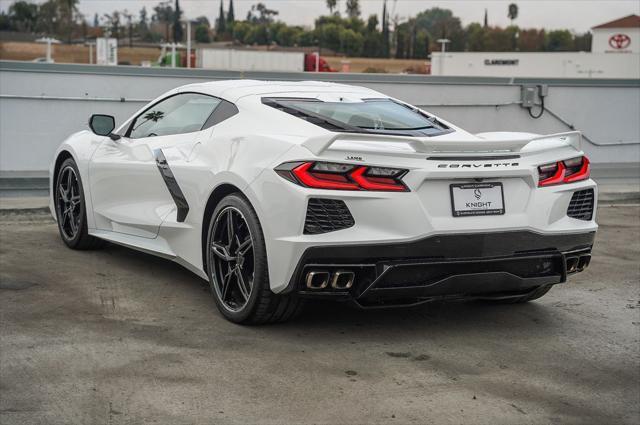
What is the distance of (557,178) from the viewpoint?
5387 millimetres

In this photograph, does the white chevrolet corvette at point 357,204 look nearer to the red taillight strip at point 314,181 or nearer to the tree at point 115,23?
the red taillight strip at point 314,181

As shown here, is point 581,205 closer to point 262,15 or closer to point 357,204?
point 357,204

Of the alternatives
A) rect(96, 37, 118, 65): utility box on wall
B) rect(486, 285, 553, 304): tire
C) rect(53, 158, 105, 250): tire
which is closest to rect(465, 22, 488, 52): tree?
rect(96, 37, 118, 65): utility box on wall

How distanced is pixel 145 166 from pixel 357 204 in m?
2.13

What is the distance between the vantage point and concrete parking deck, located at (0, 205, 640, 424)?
409 centimetres

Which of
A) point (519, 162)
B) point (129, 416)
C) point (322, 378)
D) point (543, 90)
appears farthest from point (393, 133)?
point (543, 90)

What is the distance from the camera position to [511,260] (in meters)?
5.14

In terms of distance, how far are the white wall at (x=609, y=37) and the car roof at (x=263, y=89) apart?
357 ft

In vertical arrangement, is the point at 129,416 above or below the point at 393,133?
below

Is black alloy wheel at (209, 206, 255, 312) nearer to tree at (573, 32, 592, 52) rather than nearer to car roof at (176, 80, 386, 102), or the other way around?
car roof at (176, 80, 386, 102)

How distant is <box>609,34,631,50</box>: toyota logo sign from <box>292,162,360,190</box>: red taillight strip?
368ft

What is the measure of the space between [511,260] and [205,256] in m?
1.78

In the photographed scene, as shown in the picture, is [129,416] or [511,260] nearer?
[129,416]

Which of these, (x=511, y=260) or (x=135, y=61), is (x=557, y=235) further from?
(x=135, y=61)
